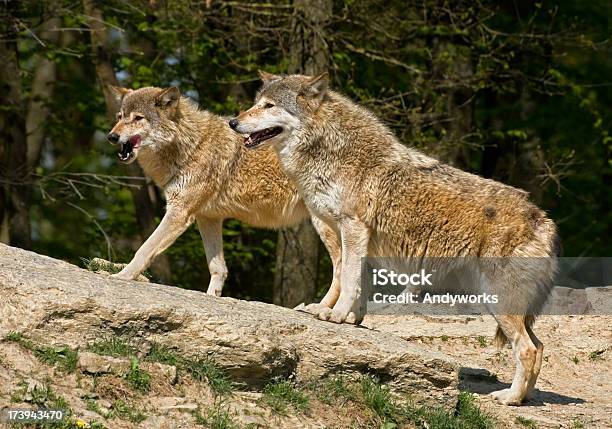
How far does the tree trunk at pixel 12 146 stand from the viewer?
17859 mm

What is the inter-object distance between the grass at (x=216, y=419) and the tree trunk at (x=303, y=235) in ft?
27.1

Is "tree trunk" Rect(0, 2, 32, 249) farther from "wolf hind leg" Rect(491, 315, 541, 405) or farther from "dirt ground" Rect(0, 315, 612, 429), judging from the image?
"wolf hind leg" Rect(491, 315, 541, 405)

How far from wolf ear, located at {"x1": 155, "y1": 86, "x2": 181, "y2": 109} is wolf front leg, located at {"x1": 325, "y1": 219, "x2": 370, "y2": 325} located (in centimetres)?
311

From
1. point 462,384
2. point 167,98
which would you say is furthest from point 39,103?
point 462,384

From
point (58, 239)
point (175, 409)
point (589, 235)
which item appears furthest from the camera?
point (58, 239)

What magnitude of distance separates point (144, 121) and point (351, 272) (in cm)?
344

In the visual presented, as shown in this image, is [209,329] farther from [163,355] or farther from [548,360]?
[548,360]

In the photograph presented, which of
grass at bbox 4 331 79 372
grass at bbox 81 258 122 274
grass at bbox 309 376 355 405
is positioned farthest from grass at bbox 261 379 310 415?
grass at bbox 81 258 122 274

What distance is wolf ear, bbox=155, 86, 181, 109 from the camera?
12297 mm

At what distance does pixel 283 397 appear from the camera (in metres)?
9.04

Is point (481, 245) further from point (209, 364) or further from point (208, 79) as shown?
point (208, 79)

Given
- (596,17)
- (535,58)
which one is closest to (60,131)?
(535,58)

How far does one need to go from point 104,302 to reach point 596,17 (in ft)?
57.0

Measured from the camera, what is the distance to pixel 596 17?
23422mm
